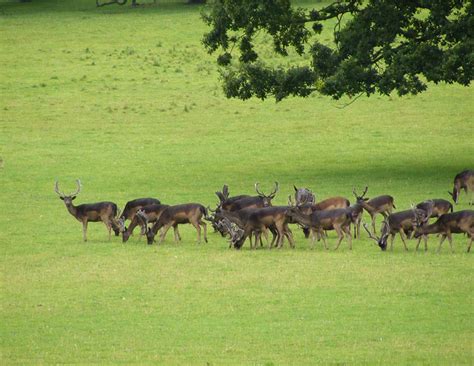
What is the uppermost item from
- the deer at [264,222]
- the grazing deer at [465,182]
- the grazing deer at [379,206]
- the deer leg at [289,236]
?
the grazing deer at [465,182]

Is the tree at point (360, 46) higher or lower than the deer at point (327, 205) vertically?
higher

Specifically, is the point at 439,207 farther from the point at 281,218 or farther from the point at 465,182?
the point at 465,182

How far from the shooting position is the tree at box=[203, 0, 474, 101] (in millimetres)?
35781

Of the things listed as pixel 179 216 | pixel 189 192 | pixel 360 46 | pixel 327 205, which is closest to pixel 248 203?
pixel 327 205

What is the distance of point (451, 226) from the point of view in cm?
2494

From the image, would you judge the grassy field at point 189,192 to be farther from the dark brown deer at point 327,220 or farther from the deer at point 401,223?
the dark brown deer at point 327,220

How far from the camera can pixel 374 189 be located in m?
34.1

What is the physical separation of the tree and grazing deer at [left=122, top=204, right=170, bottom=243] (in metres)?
9.57

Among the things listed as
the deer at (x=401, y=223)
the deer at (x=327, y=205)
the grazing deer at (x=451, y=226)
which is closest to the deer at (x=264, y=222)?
the deer at (x=327, y=205)

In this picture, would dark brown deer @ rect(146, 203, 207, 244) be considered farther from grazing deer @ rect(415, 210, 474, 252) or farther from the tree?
the tree

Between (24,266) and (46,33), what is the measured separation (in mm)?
43829

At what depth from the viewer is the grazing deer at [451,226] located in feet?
81.0

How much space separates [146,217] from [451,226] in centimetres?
675

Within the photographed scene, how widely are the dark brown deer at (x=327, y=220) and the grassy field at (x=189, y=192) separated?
1.56 ft
